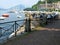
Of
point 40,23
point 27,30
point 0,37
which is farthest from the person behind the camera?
point 40,23

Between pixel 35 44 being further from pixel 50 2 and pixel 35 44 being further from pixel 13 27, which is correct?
pixel 50 2

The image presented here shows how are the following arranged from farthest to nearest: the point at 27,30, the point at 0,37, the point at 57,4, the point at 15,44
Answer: the point at 57,4
the point at 27,30
the point at 0,37
the point at 15,44

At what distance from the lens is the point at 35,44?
38.2ft

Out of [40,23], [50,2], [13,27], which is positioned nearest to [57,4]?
[50,2]

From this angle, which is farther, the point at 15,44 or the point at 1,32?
the point at 1,32

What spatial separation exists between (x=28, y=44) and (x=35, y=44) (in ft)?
1.26

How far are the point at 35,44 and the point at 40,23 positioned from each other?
12.0m

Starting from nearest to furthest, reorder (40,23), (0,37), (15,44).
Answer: (15,44), (0,37), (40,23)

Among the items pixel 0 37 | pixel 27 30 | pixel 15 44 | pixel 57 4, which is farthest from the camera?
pixel 57 4

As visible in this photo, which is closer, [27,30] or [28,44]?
[28,44]

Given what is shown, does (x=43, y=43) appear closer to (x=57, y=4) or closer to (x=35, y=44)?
(x=35, y=44)

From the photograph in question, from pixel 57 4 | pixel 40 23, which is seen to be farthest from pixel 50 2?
pixel 40 23

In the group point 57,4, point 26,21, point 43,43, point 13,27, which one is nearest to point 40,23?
point 26,21

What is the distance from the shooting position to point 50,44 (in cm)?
1162
